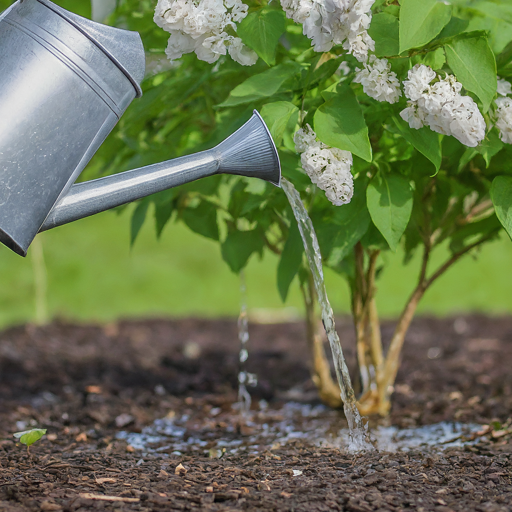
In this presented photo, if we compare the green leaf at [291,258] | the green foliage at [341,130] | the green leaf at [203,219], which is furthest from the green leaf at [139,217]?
the green leaf at [291,258]

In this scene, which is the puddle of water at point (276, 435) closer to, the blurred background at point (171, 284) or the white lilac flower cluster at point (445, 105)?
the white lilac flower cluster at point (445, 105)

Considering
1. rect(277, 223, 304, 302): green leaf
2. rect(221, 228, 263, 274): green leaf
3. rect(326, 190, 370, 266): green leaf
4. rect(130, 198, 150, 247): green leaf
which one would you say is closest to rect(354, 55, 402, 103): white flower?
rect(326, 190, 370, 266): green leaf

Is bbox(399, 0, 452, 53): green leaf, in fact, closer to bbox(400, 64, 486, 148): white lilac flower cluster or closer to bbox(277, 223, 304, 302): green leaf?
bbox(400, 64, 486, 148): white lilac flower cluster

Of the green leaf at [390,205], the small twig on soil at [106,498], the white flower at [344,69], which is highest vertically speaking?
the white flower at [344,69]

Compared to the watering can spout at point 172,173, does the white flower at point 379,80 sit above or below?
above

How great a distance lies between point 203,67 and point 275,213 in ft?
2.06

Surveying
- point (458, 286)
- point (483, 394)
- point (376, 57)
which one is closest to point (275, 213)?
point (376, 57)

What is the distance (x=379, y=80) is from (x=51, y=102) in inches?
36.0

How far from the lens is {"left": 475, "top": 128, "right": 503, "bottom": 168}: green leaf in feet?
5.54

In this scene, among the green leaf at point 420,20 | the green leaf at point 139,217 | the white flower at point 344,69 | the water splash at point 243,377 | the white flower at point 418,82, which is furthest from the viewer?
the water splash at point 243,377

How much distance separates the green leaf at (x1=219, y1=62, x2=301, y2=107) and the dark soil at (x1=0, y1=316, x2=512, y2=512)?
1151 mm

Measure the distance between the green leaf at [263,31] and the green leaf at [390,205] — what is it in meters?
0.53

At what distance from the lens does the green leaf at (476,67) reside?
152 cm

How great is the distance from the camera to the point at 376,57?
163 cm
